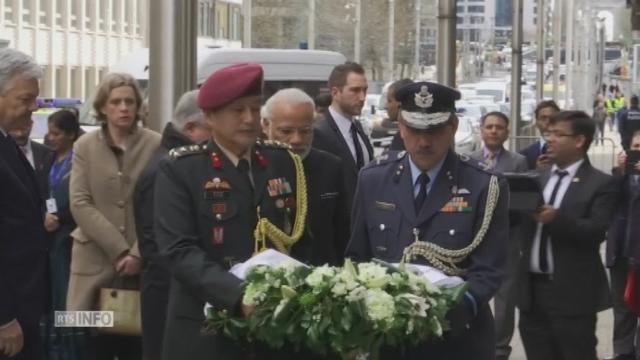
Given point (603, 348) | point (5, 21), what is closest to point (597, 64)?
point (5, 21)

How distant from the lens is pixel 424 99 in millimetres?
5613

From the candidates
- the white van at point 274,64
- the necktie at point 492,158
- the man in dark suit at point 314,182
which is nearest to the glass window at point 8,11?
the white van at point 274,64

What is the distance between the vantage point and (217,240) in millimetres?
5410

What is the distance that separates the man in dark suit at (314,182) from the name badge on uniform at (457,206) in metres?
0.57

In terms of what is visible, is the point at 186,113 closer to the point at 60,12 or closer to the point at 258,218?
the point at 258,218

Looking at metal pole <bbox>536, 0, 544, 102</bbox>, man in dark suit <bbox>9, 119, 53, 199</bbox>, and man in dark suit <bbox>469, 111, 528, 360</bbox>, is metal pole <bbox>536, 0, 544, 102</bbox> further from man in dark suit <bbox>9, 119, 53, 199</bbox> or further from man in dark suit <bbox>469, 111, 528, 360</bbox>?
man in dark suit <bbox>9, 119, 53, 199</bbox>

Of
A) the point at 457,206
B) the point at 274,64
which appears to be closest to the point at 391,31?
the point at 274,64

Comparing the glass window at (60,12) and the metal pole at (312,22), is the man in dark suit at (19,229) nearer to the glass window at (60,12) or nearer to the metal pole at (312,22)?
the glass window at (60,12)

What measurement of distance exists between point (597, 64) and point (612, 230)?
3028 inches

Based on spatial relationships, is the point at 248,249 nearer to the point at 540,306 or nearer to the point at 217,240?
the point at 217,240

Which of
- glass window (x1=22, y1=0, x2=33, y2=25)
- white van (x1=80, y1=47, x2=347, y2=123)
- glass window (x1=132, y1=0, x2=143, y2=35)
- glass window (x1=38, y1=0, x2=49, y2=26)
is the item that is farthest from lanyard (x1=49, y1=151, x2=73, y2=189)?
glass window (x1=132, y1=0, x2=143, y2=35)

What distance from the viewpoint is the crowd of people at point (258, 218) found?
214 inches

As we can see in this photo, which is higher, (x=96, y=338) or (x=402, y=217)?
(x=402, y=217)

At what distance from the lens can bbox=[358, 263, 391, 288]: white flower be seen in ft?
16.1
